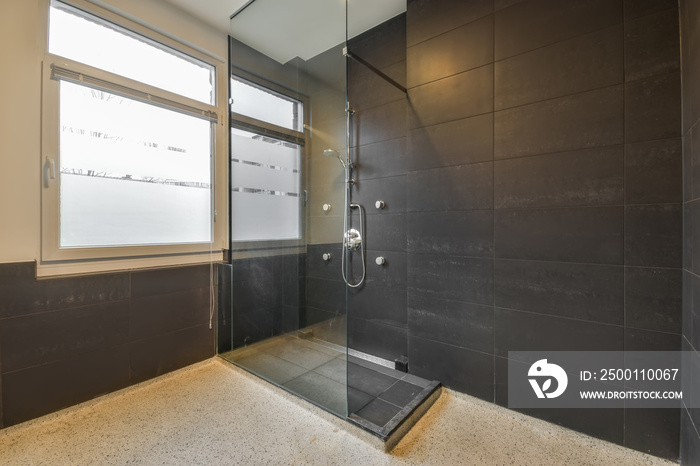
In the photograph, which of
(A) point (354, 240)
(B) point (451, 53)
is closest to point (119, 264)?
(A) point (354, 240)

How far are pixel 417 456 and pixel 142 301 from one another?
1.95 metres

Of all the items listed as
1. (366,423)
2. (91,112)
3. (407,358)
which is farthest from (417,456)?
(91,112)

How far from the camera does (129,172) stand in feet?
6.52

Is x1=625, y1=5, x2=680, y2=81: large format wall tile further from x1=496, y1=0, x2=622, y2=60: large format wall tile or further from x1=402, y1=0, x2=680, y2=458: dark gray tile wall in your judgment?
x1=496, y1=0, x2=622, y2=60: large format wall tile

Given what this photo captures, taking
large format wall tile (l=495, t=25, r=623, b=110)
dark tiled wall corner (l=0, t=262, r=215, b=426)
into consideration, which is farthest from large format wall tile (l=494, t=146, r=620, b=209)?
dark tiled wall corner (l=0, t=262, r=215, b=426)

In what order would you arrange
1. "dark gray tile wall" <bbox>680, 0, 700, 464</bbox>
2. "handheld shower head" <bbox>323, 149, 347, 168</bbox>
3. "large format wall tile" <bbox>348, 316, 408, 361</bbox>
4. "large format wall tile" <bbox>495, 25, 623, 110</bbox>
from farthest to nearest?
1. "large format wall tile" <bbox>348, 316, 408, 361</bbox>
2. "handheld shower head" <bbox>323, 149, 347, 168</bbox>
3. "large format wall tile" <bbox>495, 25, 623, 110</bbox>
4. "dark gray tile wall" <bbox>680, 0, 700, 464</bbox>

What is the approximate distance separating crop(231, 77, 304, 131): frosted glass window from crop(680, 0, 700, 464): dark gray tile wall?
197 centimetres

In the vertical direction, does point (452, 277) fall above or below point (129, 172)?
below

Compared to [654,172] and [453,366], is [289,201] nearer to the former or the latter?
[453,366]

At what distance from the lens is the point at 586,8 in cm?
147

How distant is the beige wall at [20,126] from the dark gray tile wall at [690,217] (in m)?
3.08

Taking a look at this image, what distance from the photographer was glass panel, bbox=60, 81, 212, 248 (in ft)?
5.79

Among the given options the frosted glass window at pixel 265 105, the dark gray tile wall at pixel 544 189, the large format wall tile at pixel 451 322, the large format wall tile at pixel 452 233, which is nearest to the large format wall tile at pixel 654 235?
the dark gray tile wall at pixel 544 189

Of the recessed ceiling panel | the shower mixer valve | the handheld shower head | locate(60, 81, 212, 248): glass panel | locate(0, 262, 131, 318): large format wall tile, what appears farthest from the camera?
the shower mixer valve
